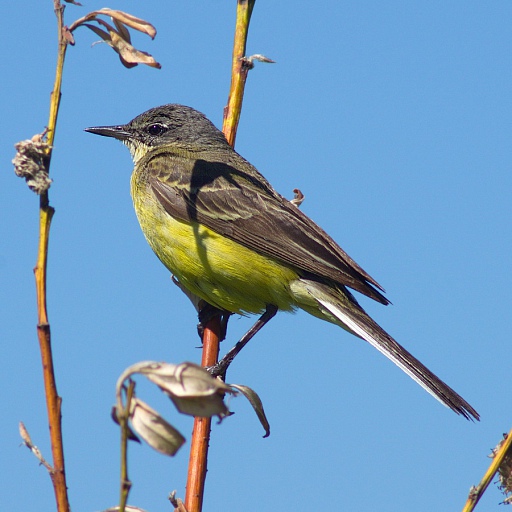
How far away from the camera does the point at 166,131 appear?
8.38m

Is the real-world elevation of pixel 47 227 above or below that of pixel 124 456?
above

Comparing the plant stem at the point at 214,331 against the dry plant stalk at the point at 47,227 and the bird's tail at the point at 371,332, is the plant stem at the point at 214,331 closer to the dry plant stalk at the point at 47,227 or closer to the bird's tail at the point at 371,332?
the dry plant stalk at the point at 47,227

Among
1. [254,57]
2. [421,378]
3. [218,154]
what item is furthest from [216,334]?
[218,154]

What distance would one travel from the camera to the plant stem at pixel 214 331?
115 inches

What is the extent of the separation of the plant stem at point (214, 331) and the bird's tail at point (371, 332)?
130 centimetres

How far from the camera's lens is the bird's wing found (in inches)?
252

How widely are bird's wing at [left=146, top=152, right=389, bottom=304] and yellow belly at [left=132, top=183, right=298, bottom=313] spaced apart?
95 millimetres

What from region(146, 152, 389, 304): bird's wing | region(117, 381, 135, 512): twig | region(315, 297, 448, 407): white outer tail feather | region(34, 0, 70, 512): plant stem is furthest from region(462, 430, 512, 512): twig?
region(146, 152, 389, 304): bird's wing

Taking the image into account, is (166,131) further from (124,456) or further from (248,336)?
(124,456)

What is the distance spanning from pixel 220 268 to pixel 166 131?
2.63 m

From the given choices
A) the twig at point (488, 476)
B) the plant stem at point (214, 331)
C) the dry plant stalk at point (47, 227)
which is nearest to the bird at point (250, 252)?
the plant stem at point (214, 331)

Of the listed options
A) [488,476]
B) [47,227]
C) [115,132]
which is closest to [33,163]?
[47,227]

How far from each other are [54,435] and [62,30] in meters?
1.00

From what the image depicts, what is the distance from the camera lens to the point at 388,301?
244 inches
